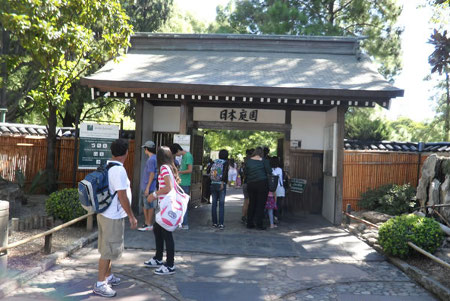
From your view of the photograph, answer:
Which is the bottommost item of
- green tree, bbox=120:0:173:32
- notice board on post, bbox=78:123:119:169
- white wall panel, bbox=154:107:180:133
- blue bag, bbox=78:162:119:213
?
blue bag, bbox=78:162:119:213

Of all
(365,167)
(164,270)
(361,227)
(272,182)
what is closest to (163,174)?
(164,270)

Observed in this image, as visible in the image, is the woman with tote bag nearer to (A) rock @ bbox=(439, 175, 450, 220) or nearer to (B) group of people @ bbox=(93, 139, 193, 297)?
(B) group of people @ bbox=(93, 139, 193, 297)

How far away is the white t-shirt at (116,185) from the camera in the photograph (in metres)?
3.97

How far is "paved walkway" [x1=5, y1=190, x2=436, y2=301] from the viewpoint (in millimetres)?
4402

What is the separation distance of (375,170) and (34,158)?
985 centimetres

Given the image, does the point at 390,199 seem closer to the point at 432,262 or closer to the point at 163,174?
the point at 432,262

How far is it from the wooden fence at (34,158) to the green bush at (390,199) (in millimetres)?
6594

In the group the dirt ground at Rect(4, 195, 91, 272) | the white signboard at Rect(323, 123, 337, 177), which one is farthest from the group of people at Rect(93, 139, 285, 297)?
the white signboard at Rect(323, 123, 337, 177)

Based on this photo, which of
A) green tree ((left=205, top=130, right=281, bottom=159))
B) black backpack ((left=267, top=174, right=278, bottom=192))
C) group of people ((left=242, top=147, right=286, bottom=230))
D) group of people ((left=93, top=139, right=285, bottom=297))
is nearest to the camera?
group of people ((left=93, top=139, right=285, bottom=297))

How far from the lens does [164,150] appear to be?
4.81 m

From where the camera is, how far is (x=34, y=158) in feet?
37.2

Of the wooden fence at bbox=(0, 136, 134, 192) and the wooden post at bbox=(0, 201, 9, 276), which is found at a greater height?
the wooden fence at bbox=(0, 136, 134, 192)

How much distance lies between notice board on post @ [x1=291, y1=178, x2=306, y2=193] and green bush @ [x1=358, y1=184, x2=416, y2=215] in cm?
207

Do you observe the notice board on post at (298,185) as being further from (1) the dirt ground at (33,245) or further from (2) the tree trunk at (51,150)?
(2) the tree trunk at (51,150)
